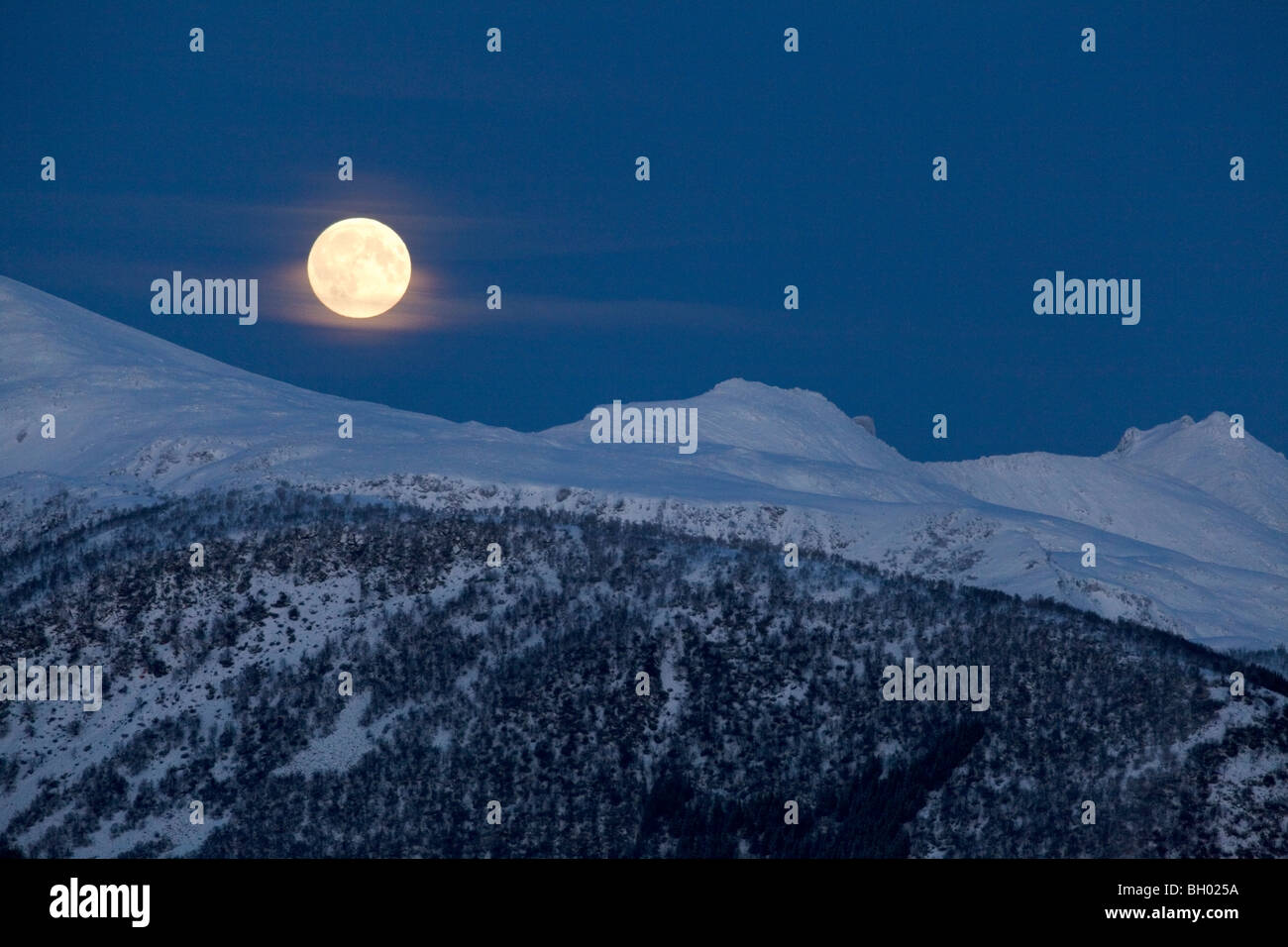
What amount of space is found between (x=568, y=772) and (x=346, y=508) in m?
51.3

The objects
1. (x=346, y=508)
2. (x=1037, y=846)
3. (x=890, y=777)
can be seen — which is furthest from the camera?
(x=346, y=508)

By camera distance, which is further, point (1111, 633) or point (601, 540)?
point (601, 540)

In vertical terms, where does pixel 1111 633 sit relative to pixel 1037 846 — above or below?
above

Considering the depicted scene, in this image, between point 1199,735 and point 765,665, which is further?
point 765,665

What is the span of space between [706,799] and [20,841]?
40378 millimetres

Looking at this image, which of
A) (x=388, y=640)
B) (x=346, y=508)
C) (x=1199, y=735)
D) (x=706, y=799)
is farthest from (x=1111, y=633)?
(x=346, y=508)

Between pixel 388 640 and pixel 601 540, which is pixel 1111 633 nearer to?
pixel 601 540

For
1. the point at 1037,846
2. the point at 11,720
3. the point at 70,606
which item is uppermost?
the point at 70,606

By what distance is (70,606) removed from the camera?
11944cm

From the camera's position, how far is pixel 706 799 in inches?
3733
